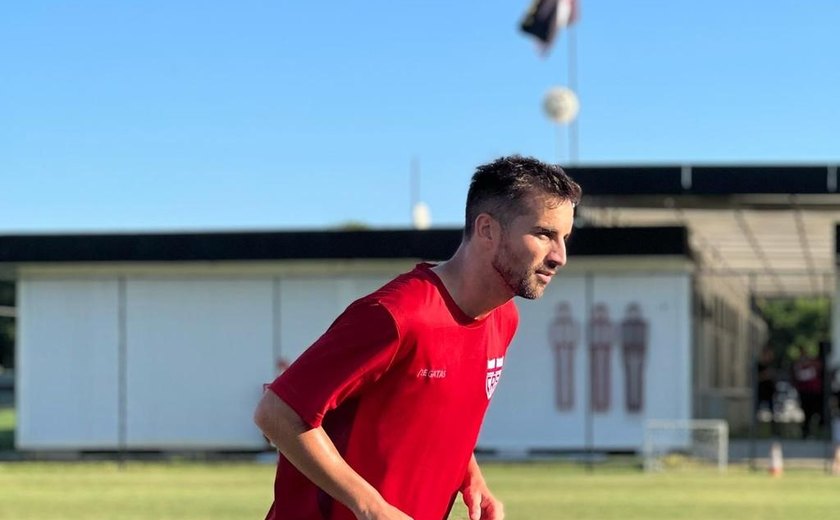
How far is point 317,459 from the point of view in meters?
3.61

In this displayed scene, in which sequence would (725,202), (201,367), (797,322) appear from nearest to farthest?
(725,202) → (201,367) → (797,322)

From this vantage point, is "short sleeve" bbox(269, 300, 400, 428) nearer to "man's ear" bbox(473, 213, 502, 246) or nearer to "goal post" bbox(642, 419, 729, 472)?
"man's ear" bbox(473, 213, 502, 246)

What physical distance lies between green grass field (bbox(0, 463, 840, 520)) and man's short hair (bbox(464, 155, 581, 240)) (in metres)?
10.7

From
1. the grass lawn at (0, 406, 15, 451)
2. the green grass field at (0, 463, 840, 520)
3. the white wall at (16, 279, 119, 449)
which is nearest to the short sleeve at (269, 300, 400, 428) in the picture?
the green grass field at (0, 463, 840, 520)

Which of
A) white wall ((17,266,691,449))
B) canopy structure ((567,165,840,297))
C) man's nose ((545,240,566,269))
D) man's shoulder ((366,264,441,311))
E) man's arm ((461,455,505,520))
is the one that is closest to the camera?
man's shoulder ((366,264,441,311))

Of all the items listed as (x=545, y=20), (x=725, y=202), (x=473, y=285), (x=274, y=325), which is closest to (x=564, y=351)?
(x=725, y=202)

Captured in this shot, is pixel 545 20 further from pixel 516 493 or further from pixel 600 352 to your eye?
pixel 516 493

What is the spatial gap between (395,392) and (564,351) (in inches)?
818

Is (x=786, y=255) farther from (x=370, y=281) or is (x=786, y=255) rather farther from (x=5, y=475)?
(x=5, y=475)

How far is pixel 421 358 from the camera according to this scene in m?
3.78

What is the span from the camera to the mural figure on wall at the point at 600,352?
79.2 feet

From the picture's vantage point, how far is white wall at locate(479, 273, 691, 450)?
78.9 ft

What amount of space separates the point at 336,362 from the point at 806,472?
1905 centimetres

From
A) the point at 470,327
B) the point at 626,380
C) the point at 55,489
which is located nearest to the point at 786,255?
the point at 626,380
